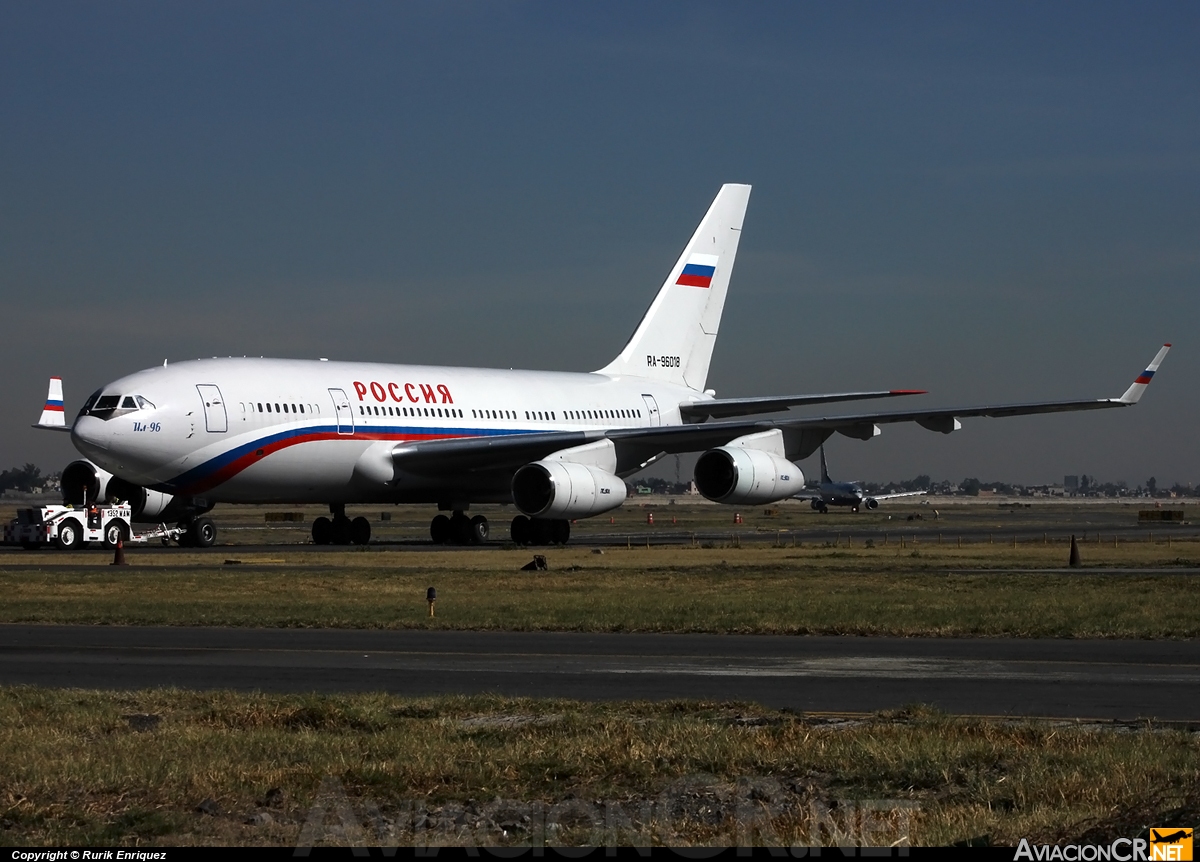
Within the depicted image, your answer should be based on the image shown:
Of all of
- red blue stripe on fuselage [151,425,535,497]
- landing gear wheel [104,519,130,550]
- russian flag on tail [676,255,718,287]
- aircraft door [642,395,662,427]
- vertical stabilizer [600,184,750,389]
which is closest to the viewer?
red blue stripe on fuselage [151,425,535,497]

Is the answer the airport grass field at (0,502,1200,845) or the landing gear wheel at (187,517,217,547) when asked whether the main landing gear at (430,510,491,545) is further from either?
the airport grass field at (0,502,1200,845)

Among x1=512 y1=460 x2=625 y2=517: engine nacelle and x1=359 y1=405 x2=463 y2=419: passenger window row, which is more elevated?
x1=359 y1=405 x2=463 y2=419: passenger window row

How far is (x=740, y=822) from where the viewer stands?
809cm

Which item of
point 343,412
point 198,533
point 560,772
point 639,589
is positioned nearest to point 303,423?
point 343,412

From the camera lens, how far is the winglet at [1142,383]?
134 feet

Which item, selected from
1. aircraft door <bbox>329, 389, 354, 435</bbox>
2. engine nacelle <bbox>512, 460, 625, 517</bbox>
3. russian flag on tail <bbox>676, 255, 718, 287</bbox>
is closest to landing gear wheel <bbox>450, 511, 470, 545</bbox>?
engine nacelle <bbox>512, 460, 625, 517</bbox>

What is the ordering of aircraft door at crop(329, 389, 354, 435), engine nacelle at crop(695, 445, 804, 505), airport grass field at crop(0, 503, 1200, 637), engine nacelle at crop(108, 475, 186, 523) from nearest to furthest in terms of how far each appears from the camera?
1. airport grass field at crop(0, 503, 1200, 637)
2. aircraft door at crop(329, 389, 354, 435)
3. engine nacelle at crop(695, 445, 804, 505)
4. engine nacelle at crop(108, 475, 186, 523)

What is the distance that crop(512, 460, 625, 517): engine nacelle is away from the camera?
3978 cm

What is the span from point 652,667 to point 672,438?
27184mm

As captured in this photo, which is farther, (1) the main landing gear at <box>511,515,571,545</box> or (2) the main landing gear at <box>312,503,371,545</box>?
(2) the main landing gear at <box>312,503,371,545</box>

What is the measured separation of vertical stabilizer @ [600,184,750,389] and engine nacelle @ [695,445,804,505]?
919 centimetres

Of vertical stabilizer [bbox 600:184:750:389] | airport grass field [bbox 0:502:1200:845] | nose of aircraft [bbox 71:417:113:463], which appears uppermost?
vertical stabilizer [bbox 600:184:750:389]

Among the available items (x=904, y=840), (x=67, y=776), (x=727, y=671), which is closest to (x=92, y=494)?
(x=727, y=671)

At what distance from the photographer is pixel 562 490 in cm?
3969
